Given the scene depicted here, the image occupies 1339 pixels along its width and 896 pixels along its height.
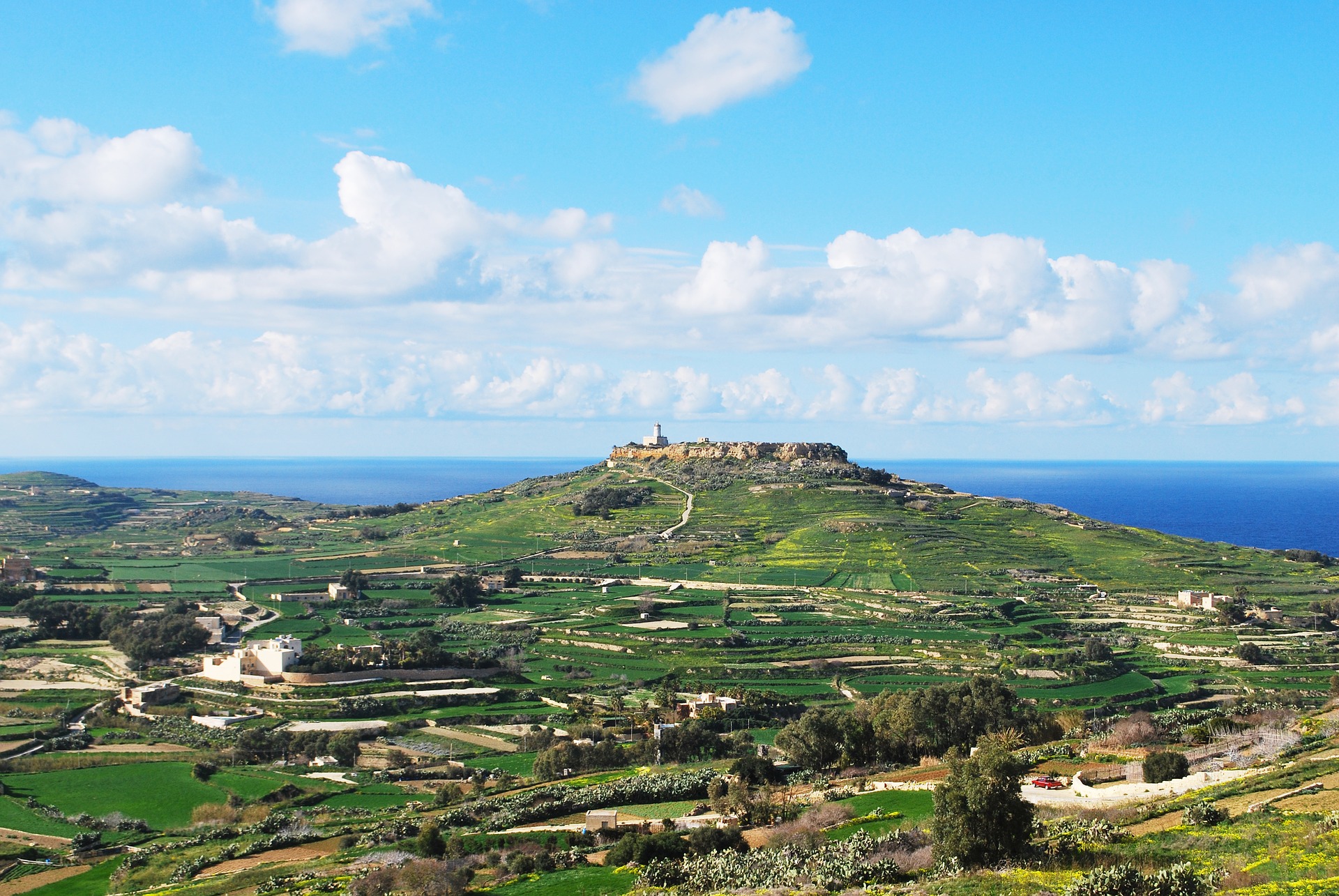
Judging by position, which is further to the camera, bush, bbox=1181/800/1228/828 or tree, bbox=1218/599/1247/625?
tree, bbox=1218/599/1247/625

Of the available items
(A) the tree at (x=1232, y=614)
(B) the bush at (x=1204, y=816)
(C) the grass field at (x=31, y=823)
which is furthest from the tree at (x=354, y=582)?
(B) the bush at (x=1204, y=816)

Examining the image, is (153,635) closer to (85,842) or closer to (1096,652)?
(85,842)

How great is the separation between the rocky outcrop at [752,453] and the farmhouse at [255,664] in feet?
284

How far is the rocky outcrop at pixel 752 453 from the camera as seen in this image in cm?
13650

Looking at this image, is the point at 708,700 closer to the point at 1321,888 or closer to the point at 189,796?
the point at 189,796

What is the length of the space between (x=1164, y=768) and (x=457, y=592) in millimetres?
57924

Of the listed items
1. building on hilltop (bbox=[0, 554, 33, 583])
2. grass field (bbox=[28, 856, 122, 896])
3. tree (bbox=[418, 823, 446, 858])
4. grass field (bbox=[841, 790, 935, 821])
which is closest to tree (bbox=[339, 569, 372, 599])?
building on hilltop (bbox=[0, 554, 33, 583])

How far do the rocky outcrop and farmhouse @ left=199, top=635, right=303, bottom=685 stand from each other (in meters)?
86.5

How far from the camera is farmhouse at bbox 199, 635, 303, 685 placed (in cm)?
5419

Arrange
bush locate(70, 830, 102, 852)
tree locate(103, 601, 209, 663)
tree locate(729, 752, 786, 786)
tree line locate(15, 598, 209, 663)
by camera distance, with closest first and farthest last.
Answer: bush locate(70, 830, 102, 852) → tree locate(729, 752, 786, 786) → tree locate(103, 601, 209, 663) → tree line locate(15, 598, 209, 663)

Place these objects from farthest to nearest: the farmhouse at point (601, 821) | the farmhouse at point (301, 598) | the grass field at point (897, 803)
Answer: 1. the farmhouse at point (301, 598)
2. the farmhouse at point (601, 821)
3. the grass field at point (897, 803)

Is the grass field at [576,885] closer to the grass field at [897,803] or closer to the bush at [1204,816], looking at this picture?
the grass field at [897,803]

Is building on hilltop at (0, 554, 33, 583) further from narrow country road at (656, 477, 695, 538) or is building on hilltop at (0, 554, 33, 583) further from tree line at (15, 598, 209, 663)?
narrow country road at (656, 477, 695, 538)

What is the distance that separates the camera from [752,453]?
137m
